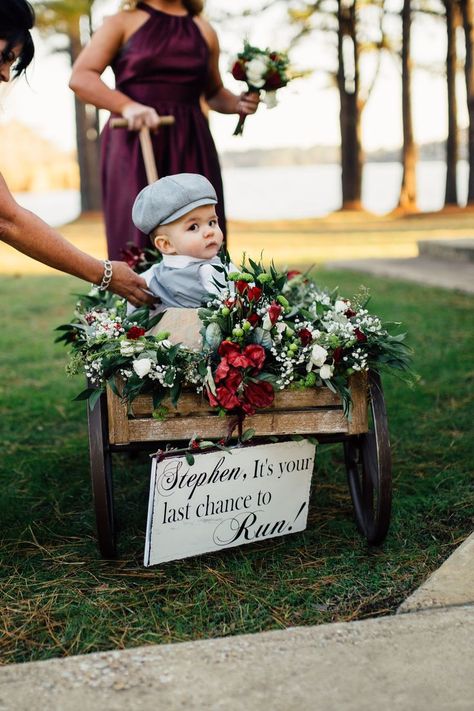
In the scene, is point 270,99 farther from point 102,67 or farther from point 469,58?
point 469,58

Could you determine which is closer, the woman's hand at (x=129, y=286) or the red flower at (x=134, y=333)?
the red flower at (x=134, y=333)

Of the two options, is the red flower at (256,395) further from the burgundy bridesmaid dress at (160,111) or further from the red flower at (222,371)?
the burgundy bridesmaid dress at (160,111)

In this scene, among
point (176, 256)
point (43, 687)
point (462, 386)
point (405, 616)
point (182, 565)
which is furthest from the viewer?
point (462, 386)

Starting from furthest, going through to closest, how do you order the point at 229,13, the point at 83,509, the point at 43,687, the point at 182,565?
the point at 229,13
the point at 83,509
the point at 182,565
the point at 43,687

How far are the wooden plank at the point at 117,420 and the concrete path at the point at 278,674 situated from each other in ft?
1.98

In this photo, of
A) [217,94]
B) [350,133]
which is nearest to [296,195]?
[350,133]

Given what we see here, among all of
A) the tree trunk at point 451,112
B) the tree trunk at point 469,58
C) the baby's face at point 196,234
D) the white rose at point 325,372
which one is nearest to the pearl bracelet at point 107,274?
the baby's face at point 196,234

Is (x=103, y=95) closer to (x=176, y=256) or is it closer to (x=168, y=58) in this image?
(x=168, y=58)

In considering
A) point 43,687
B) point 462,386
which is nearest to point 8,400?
point 462,386

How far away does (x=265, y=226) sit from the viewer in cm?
1830

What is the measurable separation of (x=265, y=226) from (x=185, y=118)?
49.4 feet

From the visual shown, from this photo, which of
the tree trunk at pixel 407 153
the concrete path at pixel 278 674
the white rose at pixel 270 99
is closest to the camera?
the concrete path at pixel 278 674

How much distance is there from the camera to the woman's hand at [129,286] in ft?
8.42

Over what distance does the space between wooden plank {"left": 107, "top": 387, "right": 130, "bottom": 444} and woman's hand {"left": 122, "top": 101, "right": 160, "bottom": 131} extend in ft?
4.04
